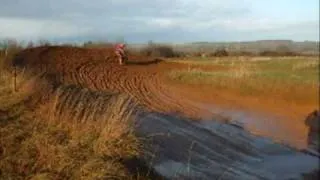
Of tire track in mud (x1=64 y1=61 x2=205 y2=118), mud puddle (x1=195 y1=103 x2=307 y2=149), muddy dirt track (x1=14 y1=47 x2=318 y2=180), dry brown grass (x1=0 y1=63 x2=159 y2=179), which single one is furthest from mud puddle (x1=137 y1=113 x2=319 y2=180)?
tire track in mud (x1=64 y1=61 x2=205 y2=118)

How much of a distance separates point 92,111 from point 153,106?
719 cm

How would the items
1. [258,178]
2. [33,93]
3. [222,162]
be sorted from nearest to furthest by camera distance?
[258,178]
[222,162]
[33,93]

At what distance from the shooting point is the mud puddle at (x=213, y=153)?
34.1 feet

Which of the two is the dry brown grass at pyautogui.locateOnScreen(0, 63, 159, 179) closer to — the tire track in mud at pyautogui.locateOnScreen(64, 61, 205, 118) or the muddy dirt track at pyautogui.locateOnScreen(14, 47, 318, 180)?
the muddy dirt track at pyautogui.locateOnScreen(14, 47, 318, 180)

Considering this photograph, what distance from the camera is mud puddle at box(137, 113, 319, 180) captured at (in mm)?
10383

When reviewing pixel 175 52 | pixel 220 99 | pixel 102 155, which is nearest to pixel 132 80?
pixel 220 99

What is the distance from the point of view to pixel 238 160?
1219cm

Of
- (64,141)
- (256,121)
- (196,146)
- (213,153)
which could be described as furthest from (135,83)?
(64,141)

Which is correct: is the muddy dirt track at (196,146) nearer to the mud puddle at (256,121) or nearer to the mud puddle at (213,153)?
the mud puddle at (213,153)

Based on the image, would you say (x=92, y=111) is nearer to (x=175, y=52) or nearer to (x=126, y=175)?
(x=126, y=175)

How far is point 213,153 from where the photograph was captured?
12312 millimetres

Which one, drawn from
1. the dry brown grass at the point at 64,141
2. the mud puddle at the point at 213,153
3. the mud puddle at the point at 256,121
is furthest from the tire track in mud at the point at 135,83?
the dry brown grass at the point at 64,141

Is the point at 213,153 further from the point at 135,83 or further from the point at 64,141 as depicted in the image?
the point at 135,83

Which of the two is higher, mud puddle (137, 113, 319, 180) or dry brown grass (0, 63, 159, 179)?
dry brown grass (0, 63, 159, 179)
